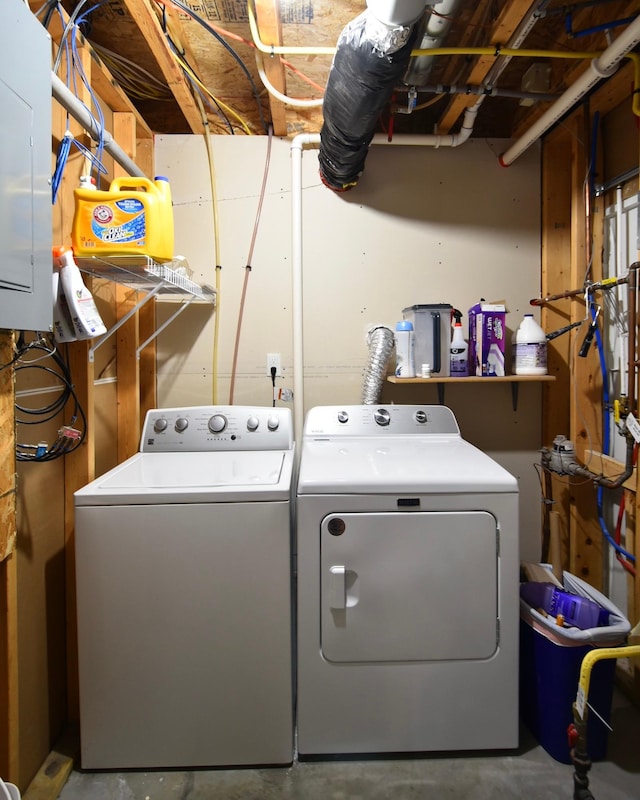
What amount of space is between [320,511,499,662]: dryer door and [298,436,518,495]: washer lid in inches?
3.4

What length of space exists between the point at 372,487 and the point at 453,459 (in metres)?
0.39

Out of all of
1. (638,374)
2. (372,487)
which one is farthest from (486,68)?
(372,487)

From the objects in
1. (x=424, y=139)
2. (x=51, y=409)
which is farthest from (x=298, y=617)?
(x=424, y=139)

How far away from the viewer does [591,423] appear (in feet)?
7.07

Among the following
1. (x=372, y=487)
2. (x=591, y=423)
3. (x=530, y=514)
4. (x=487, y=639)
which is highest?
(x=591, y=423)

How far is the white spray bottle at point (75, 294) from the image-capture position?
133 cm

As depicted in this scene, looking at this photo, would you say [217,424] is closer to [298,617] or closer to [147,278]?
[147,278]

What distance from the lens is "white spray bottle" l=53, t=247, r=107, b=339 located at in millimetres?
1331

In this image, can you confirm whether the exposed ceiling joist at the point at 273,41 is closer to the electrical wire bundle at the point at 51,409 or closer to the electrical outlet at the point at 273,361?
the electrical outlet at the point at 273,361

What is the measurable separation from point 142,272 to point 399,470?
3.66ft

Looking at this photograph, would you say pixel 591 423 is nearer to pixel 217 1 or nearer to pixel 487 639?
pixel 487 639

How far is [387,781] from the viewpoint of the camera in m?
1.45

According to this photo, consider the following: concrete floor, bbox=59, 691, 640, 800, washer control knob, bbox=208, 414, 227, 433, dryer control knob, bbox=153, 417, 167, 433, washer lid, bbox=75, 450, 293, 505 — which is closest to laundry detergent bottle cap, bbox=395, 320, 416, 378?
washer lid, bbox=75, 450, 293, 505

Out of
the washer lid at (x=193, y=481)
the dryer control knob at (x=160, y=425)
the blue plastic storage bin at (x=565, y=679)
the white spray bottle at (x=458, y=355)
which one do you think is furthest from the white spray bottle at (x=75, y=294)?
the blue plastic storage bin at (x=565, y=679)
